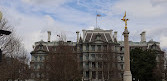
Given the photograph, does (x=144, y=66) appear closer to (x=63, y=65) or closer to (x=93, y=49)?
(x=93, y=49)

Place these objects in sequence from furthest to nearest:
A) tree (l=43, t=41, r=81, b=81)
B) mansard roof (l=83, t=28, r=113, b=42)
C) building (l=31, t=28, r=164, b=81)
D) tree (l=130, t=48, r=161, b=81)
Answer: mansard roof (l=83, t=28, r=113, b=42) → building (l=31, t=28, r=164, b=81) → tree (l=130, t=48, r=161, b=81) → tree (l=43, t=41, r=81, b=81)

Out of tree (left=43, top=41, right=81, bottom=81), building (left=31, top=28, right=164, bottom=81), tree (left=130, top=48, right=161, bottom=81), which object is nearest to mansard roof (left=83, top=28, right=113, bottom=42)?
building (left=31, top=28, right=164, bottom=81)

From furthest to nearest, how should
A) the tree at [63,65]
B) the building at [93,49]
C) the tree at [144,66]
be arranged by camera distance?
the building at [93,49] → the tree at [144,66] → the tree at [63,65]

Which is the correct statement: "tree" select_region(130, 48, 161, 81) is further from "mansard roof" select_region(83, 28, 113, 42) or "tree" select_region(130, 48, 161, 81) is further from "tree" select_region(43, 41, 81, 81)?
"tree" select_region(43, 41, 81, 81)

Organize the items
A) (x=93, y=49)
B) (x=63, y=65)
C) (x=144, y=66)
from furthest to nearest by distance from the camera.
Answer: (x=93, y=49), (x=144, y=66), (x=63, y=65)

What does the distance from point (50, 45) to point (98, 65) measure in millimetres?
17369

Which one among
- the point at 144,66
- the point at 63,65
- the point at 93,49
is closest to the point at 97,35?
the point at 93,49

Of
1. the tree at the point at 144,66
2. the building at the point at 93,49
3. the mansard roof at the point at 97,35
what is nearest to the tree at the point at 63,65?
the building at the point at 93,49

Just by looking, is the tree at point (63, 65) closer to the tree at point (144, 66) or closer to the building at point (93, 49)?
the building at point (93, 49)

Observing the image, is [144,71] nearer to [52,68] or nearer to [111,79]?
[111,79]

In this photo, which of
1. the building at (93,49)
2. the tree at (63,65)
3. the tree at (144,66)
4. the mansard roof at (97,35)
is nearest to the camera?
the tree at (63,65)

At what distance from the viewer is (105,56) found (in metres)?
50.8

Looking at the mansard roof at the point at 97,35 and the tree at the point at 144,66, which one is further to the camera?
the mansard roof at the point at 97,35

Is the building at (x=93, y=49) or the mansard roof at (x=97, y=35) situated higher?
the mansard roof at (x=97, y=35)
